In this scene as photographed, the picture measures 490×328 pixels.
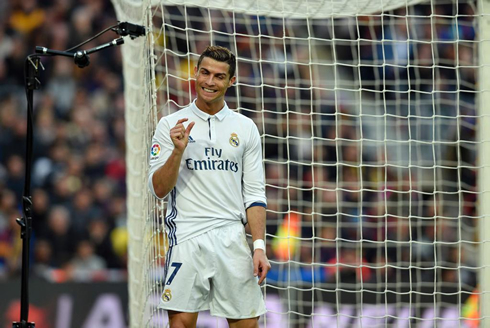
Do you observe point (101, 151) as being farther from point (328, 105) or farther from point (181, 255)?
point (181, 255)

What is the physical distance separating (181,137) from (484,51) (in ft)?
8.44

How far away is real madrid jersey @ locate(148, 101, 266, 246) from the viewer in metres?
3.15

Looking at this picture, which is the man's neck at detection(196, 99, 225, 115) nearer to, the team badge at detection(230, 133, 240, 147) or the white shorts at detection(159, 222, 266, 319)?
the team badge at detection(230, 133, 240, 147)

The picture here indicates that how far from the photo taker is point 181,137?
9.61 ft

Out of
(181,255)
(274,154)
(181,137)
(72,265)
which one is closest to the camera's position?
(181,137)

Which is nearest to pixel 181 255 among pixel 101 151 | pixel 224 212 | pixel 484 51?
pixel 224 212

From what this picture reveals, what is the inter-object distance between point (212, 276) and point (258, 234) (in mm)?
237

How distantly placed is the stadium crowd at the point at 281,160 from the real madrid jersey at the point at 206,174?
364 cm

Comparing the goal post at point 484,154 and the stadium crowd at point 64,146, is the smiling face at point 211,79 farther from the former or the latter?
the stadium crowd at point 64,146

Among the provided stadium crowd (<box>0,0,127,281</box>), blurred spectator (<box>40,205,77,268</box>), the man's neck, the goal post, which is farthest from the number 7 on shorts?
blurred spectator (<box>40,205,77,268</box>)

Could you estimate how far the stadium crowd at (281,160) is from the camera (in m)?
7.24

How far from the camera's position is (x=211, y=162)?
317cm

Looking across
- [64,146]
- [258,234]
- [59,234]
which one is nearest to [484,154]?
[258,234]

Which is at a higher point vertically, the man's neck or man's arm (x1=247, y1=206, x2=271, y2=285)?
the man's neck
